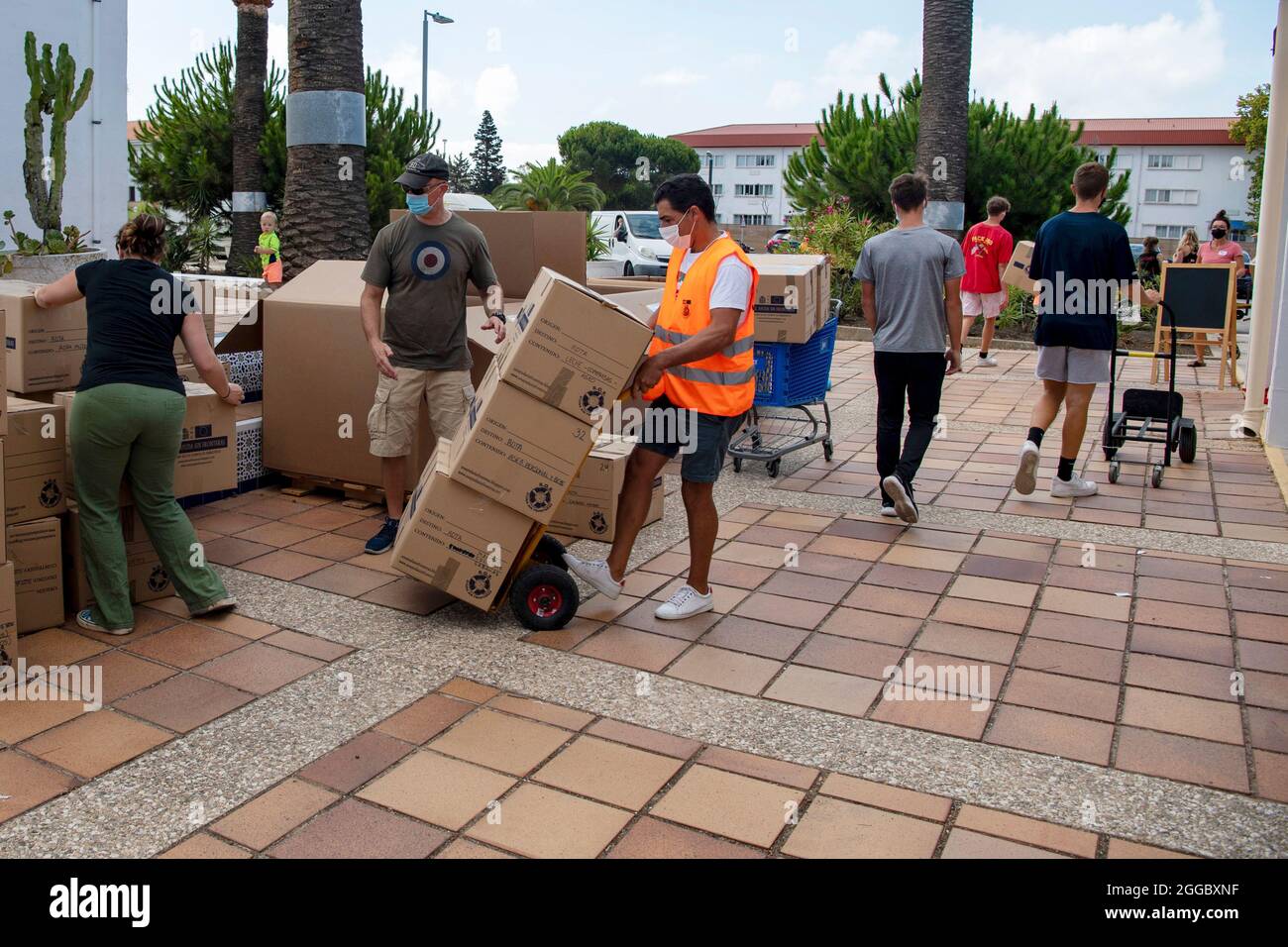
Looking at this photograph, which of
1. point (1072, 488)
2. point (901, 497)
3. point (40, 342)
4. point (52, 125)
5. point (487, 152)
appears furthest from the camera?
point (487, 152)

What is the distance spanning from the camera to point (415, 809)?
3262 millimetres

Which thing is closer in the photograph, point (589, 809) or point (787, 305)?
point (589, 809)

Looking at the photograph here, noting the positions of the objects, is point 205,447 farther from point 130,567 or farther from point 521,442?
point 521,442

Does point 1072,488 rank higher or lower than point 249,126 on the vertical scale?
lower

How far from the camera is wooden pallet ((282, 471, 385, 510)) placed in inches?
252

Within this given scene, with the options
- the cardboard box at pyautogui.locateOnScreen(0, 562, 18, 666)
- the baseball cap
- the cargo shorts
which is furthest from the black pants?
the cardboard box at pyautogui.locateOnScreen(0, 562, 18, 666)

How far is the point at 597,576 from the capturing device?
192 inches

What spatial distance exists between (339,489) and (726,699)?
333 centimetres

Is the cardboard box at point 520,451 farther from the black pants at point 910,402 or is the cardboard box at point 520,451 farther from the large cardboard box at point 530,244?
the large cardboard box at point 530,244

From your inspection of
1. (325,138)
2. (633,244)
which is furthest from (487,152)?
(325,138)

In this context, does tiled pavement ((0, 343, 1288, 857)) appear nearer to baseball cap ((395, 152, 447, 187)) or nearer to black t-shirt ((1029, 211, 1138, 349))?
black t-shirt ((1029, 211, 1138, 349))

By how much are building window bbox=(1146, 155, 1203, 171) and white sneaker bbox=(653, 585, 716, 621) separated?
253 ft
